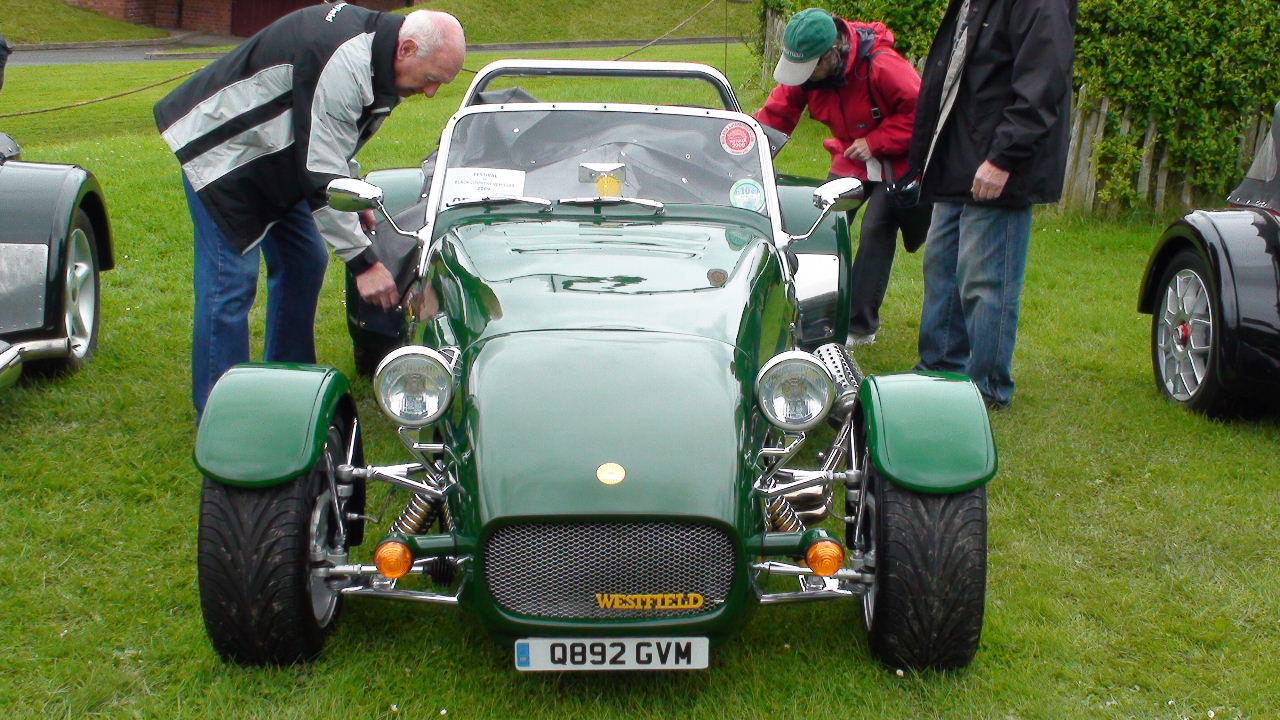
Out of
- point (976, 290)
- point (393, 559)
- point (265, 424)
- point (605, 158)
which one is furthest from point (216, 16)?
point (393, 559)

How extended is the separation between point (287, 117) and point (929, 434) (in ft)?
9.15

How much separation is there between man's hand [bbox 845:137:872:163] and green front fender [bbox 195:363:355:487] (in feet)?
12.3

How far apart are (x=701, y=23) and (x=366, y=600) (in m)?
32.7

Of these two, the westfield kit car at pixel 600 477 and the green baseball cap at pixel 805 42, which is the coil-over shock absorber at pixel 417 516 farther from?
the green baseball cap at pixel 805 42

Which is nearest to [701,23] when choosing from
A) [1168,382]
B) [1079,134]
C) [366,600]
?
[1079,134]


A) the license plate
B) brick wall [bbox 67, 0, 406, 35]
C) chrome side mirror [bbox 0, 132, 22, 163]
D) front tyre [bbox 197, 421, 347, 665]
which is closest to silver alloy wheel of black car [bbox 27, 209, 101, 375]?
chrome side mirror [bbox 0, 132, 22, 163]

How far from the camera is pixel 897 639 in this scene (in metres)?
3.38

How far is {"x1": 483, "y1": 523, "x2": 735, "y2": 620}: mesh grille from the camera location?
3066mm

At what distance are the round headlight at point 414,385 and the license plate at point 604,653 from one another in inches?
27.0

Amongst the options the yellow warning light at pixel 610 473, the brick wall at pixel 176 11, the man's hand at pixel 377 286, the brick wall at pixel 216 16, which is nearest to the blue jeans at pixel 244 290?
the man's hand at pixel 377 286

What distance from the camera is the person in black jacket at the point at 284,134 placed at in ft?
14.5

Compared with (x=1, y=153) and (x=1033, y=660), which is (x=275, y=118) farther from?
(x=1033, y=660)

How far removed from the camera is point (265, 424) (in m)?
3.33

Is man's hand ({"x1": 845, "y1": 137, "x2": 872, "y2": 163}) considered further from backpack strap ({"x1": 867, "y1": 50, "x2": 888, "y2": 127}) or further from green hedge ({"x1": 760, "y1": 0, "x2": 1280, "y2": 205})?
green hedge ({"x1": 760, "y1": 0, "x2": 1280, "y2": 205})
